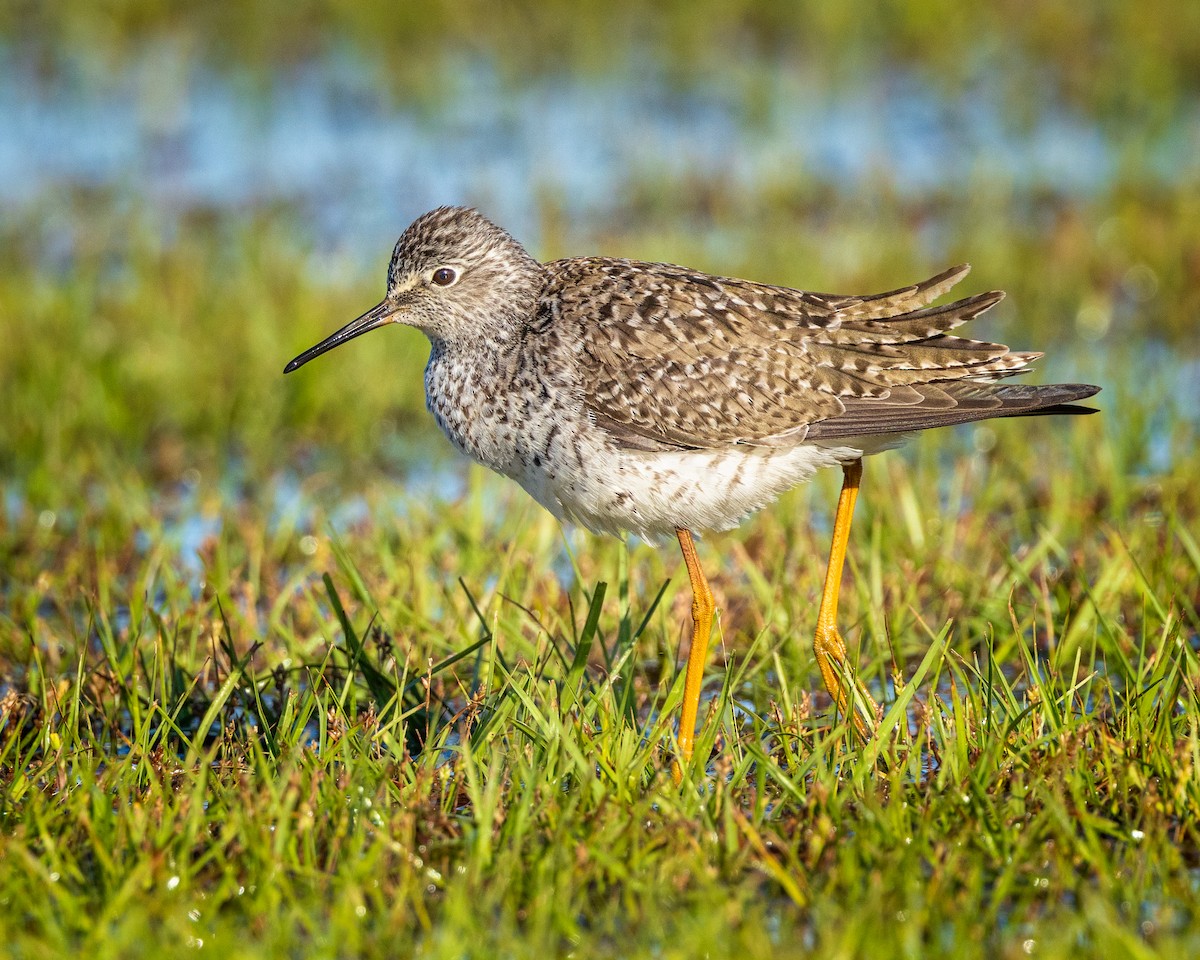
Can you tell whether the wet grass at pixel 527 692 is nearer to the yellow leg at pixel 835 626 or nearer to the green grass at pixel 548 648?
the green grass at pixel 548 648

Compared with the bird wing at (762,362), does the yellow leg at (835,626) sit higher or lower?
lower

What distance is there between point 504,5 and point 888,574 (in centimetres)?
1171

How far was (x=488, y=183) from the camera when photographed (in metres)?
13.8

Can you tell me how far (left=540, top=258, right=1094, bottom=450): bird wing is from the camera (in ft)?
19.6

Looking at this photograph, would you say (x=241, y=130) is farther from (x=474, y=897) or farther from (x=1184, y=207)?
(x=474, y=897)

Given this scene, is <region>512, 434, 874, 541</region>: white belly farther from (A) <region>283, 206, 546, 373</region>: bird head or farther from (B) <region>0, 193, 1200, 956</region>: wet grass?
(A) <region>283, 206, 546, 373</region>: bird head

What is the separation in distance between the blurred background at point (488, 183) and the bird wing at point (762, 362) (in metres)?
2.58

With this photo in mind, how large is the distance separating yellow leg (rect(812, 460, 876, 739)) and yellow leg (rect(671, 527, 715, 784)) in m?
0.42

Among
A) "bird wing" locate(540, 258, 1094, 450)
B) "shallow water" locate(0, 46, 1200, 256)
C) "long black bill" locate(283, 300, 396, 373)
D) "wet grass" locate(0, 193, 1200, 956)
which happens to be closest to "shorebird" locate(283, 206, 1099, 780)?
"bird wing" locate(540, 258, 1094, 450)

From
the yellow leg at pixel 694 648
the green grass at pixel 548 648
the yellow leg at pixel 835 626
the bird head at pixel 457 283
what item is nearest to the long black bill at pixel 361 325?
the bird head at pixel 457 283

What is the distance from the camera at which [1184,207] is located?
12.0 m

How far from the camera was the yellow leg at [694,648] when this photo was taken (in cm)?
588

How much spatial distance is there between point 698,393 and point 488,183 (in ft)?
26.7

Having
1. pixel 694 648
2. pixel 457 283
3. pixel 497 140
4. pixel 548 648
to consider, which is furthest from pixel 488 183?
pixel 694 648
